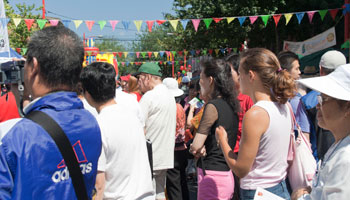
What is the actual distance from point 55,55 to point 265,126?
137cm

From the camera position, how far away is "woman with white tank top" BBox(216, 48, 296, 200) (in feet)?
6.99

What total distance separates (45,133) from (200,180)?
1891 mm

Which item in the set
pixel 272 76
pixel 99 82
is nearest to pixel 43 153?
pixel 99 82

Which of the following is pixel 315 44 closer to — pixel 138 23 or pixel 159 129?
pixel 138 23

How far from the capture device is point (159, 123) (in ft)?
14.2

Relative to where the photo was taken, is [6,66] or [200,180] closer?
[6,66]

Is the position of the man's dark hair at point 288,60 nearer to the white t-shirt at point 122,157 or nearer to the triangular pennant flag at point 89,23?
the white t-shirt at point 122,157

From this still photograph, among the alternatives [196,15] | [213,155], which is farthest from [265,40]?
[213,155]

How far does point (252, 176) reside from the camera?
7.47 feet

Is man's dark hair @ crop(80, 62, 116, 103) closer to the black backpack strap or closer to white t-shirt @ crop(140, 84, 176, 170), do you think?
the black backpack strap

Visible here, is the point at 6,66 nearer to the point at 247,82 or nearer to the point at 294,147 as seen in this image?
the point at 247,82

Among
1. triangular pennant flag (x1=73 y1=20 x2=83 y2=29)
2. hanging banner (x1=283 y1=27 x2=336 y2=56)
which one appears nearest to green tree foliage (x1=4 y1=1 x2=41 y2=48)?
triangular pennant flag (x1=73 y1=20 x2=83 y2=29)

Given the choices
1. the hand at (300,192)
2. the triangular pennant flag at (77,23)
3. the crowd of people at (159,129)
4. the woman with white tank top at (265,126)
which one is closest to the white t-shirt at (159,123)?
the crowd of people at (159,129)

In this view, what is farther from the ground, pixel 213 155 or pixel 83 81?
pixel 83 81
